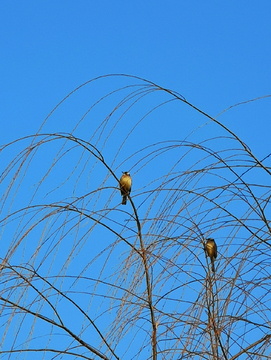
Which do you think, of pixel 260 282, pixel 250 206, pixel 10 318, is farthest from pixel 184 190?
pixel 10 318

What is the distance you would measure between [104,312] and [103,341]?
7.1 inches

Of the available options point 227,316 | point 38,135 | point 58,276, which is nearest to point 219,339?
point 227,316

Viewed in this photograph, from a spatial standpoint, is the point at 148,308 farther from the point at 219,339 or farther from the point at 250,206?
the point at 250,206

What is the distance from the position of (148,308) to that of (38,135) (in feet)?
2.32

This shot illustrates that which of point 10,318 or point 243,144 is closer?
point 10,318

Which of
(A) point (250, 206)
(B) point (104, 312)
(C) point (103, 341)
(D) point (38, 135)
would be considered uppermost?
(D) point (38, 135)

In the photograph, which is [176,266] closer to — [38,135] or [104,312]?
[104,312]

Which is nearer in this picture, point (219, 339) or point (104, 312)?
point (219, 339)

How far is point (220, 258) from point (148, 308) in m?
0.32

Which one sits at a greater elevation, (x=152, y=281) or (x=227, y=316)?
(x=152, y=281)

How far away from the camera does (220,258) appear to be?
7.04ft

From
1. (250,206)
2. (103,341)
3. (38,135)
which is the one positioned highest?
(38,135)

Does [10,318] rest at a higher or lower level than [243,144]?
lower

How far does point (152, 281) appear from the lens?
2.25 metres
